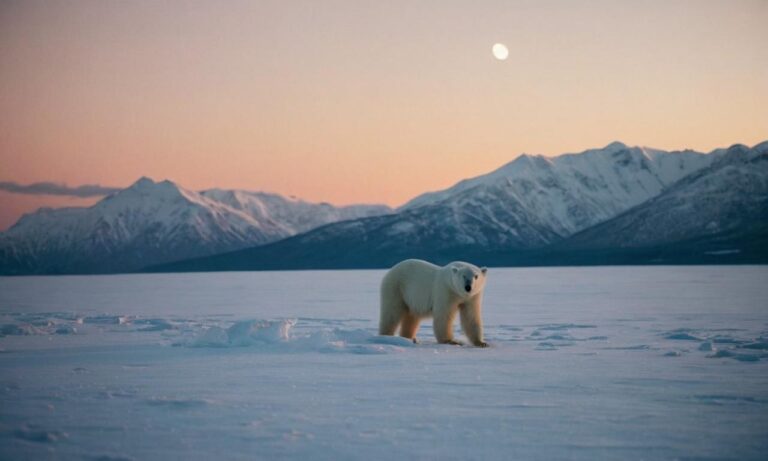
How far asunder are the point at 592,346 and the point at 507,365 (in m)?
3.12

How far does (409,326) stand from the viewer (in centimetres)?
1372

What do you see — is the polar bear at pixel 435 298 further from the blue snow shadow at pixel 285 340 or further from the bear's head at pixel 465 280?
the blue snow shadow at pixel 285 340

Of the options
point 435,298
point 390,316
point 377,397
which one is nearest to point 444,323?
point 435,298

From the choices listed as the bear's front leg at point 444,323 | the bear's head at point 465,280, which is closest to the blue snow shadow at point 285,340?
the bear's front leg at point 444,323

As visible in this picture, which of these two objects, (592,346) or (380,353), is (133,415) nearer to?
(380,353)

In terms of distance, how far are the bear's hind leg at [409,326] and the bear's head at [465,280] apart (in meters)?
1.82

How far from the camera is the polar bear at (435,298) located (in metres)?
12.0

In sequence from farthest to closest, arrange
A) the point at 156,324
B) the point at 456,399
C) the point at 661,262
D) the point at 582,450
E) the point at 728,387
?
the point at 661,262, the point at 156,324, the point at 728,387, the point at 456,399, the point at 582,450

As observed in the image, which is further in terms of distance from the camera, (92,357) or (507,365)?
(92,357)

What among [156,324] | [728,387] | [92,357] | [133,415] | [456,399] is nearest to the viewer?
[133,415]

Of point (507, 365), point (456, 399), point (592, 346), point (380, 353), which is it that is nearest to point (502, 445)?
point (456, 399)

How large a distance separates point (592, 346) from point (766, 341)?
3.06 meters

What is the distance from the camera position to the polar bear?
39.3ft

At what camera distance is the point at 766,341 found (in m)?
12.3
